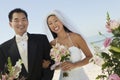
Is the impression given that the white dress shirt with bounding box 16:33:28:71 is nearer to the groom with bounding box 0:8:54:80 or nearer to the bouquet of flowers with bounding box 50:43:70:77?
the groom with bounding box 0:8:54:80

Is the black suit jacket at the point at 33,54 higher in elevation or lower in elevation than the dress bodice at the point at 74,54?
higher

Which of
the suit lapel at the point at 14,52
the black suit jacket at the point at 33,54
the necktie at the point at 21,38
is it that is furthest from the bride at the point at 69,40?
the suit lapel at the point at 14,52

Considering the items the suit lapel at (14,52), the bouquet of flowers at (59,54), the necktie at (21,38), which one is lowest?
the bouquet of flowers at (59,54)

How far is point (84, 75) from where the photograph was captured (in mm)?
6785

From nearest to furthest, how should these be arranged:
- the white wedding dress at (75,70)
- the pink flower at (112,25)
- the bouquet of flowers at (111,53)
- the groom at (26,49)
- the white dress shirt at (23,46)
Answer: the bouquet of flowers at (111,53) < the pink flower at (112,25) < the groom at (26,49) < the white dress shirt at (23,46) < the white wedding dress at (75,70)

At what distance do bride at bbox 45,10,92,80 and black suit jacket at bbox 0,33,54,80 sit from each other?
483 millimetres

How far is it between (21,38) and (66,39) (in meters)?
1.34

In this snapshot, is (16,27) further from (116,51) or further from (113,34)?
(116,51)

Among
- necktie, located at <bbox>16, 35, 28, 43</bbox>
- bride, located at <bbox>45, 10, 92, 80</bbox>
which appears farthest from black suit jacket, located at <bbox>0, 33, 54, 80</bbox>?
bride, located at <bbox>45, 10, 92, 80</bbox>

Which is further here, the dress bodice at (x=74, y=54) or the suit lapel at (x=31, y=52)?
the dress bodice at (x=74, y=54)

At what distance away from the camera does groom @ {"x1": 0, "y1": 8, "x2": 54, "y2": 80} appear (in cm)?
546

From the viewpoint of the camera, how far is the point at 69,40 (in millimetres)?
6719

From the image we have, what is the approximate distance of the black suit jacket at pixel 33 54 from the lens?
5.47 m

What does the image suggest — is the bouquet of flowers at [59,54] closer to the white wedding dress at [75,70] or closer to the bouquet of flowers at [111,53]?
the white wedding dress at [75,70]
